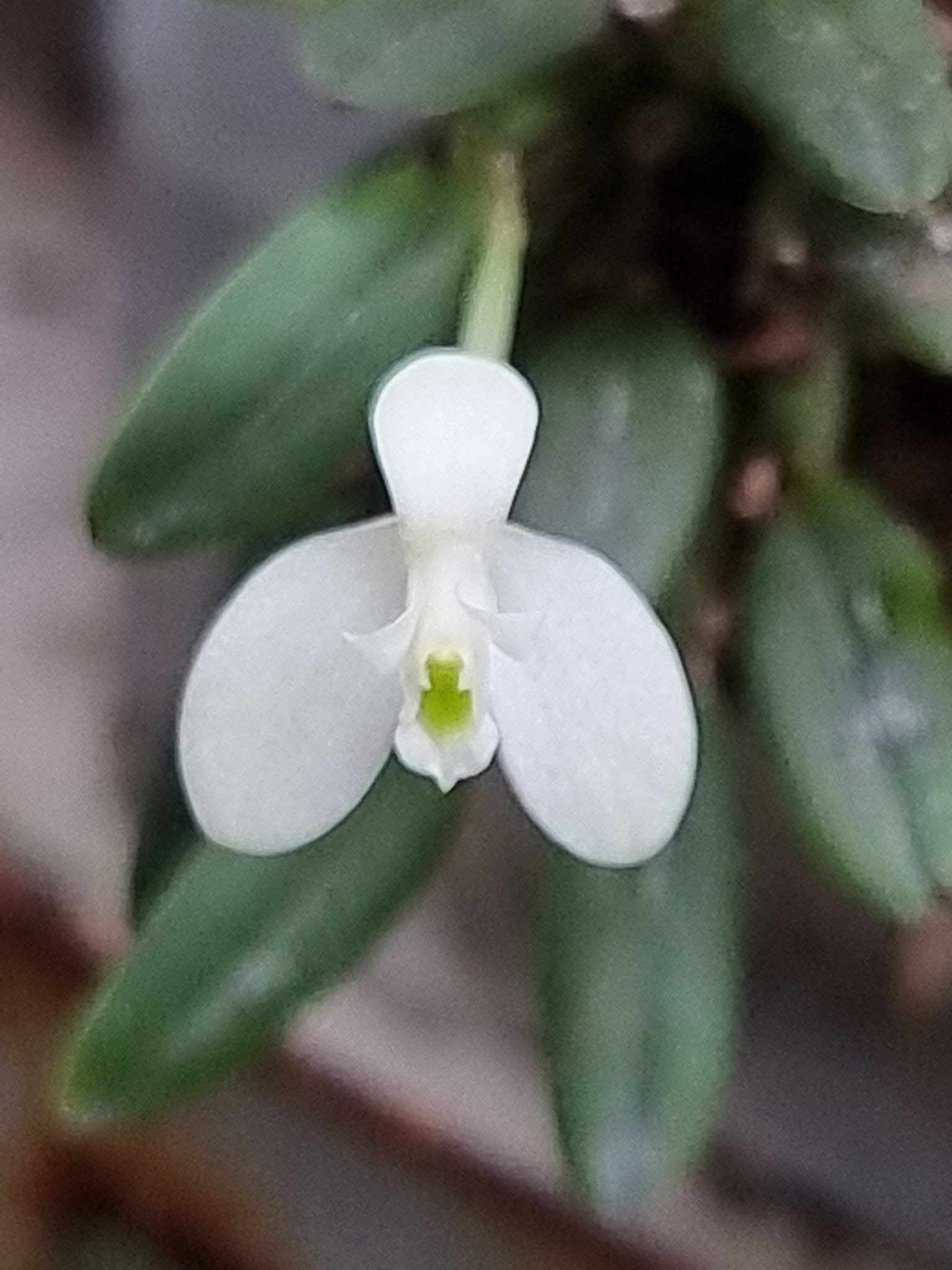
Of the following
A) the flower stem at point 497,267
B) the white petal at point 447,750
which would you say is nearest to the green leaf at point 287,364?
the flower stem at point 497,267

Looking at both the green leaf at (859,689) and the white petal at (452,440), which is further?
the green leaf at (859,689)

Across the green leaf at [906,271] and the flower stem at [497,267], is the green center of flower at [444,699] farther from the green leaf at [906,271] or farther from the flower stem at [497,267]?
Answer: the green leaf at [906,271]

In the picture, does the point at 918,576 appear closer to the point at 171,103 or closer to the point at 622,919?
the point at 622,919

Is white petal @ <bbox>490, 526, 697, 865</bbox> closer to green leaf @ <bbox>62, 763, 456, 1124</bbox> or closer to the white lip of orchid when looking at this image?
the white lip of orchid

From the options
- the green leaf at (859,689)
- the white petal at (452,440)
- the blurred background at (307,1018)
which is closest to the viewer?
the white petal at (452,440)

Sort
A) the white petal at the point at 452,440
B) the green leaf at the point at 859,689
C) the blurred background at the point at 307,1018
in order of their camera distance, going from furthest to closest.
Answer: the blurred background at the point at 307,1018, the green leaf at the point at 859,689, the white petal at the point at 452,440

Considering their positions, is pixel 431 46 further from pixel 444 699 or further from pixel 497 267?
pixel 444 699
